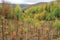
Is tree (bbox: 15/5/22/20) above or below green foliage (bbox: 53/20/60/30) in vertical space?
above

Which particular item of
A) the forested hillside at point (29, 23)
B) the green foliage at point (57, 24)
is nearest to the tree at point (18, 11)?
the forested hillside at point (29, 23)

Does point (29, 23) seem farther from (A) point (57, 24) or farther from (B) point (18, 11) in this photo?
(A) point (57, 24)

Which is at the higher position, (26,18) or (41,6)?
(41,6)

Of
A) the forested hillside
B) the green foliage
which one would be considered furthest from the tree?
the green foliage

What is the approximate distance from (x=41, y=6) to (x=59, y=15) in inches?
12.2

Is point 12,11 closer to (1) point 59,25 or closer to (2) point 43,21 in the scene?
(2) point 43,21

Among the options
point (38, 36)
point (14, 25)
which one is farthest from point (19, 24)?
point (38, 36)

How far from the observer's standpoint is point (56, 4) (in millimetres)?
2746

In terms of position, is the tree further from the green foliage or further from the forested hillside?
the green foliage

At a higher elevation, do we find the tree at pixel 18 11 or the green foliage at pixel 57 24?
the tree at pixel 18 11

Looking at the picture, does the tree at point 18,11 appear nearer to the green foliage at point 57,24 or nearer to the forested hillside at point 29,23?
the forested hillside at point 29,23

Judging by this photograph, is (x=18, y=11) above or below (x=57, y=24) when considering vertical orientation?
above

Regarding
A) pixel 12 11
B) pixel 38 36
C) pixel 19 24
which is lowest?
pixel 38 36

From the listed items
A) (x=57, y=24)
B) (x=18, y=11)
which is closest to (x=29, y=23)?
(x=18, y=11)
